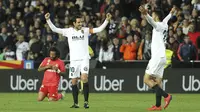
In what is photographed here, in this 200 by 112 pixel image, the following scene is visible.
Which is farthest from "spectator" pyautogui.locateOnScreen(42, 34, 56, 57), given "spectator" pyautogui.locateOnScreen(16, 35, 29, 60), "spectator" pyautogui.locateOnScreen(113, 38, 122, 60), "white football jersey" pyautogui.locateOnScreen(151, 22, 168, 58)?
"white football jersey" pyautogui.locateOnScreen(151, 22, 168, 58)

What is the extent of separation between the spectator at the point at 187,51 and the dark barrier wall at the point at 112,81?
0.83 metres

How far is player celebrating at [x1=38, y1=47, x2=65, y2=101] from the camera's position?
2219cm

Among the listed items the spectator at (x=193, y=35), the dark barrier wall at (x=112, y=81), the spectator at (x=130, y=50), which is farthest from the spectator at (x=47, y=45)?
the spectator at (x=193, y=35)

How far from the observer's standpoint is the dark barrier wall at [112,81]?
26859 mm

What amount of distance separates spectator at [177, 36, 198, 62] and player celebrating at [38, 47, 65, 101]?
634 cm

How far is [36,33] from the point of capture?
98.5ft

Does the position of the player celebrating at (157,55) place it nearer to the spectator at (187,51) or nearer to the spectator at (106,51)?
the spectator at (187,51)

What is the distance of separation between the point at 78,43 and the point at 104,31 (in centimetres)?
1071

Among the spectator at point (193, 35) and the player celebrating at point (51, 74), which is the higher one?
the spectator at point (193, 35)

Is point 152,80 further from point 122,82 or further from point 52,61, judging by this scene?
point 122,82

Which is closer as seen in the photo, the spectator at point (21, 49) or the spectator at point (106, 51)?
the spectator at point (106, 51)

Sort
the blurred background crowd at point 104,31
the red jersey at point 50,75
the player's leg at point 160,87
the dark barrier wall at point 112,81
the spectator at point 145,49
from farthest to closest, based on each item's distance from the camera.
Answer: the blurred background crowd at point 104,31
the spectator at point 145,49
the dark barrier wall at point 112,81
the red jersey at point 50,75
the player's leg at point 160,87

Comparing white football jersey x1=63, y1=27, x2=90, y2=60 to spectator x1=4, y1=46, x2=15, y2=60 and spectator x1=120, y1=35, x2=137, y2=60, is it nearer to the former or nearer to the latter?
spectator x1=120, y1=35, x2=137, y2=60

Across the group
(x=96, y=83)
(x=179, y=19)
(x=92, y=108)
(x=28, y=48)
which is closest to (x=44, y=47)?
(x=28, y=48)
